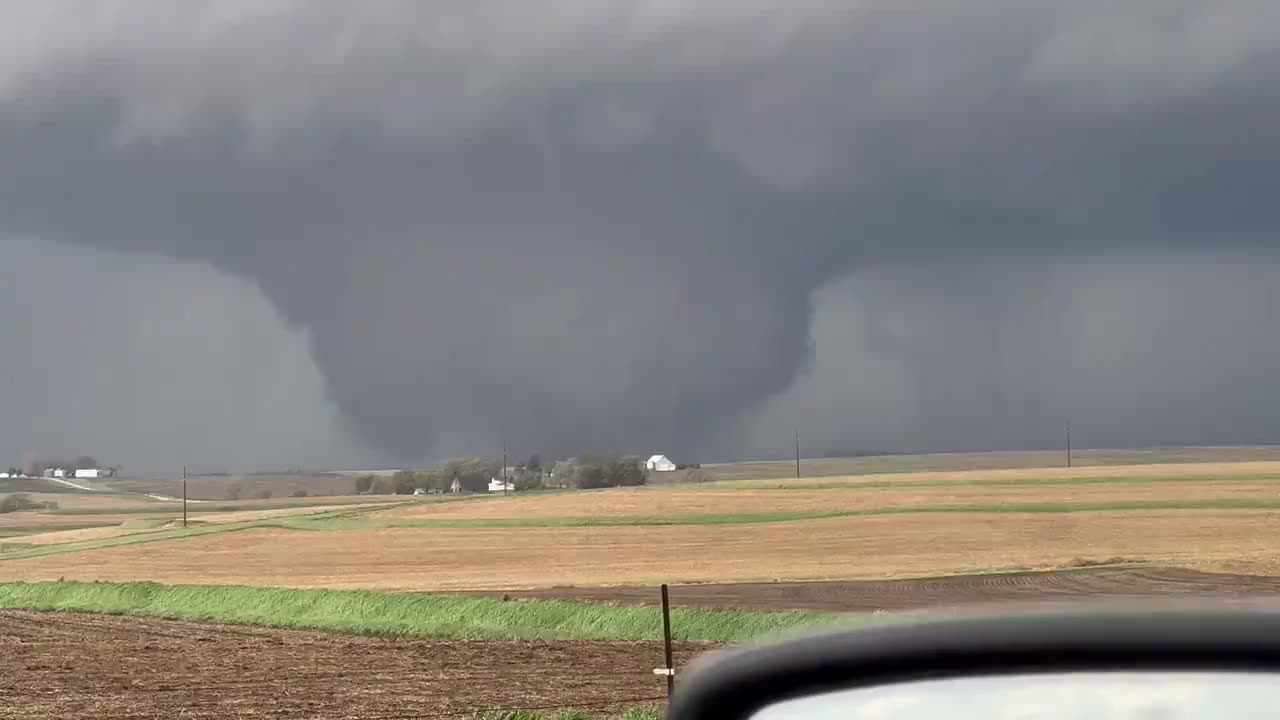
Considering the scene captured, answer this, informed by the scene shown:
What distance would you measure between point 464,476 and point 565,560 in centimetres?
12758

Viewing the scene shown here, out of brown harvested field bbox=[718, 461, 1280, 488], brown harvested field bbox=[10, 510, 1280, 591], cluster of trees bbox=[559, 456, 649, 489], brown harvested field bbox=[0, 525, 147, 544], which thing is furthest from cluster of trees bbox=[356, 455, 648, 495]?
brown harvested field bbox=[10, 510, 1280, 591]

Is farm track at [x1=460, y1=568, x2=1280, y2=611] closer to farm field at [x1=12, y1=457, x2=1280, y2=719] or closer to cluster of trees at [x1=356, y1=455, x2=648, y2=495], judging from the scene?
farm field at [x1=12, y1=457, x2=1280, y2=719]

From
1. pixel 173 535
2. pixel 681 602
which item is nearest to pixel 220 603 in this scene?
pixel 681 602

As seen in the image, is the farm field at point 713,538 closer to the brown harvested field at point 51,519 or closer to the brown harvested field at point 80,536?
the brown harvested field at point 80,536

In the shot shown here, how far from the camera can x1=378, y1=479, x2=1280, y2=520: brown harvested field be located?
325 feet

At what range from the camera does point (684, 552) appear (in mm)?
72812

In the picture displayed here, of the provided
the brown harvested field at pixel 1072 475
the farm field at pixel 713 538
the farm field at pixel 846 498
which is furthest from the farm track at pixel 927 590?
the brown harvested field at pixel 1072 475

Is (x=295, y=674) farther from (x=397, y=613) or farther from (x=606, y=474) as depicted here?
(x=606, y=474)

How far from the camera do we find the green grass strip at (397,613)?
121 feet

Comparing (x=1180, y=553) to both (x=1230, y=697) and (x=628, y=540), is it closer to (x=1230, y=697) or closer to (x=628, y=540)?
(x=628, y=540)

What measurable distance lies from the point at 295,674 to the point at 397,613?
15556 mm

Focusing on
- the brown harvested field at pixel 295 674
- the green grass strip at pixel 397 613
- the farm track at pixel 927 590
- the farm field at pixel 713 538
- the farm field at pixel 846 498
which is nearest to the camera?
the brown harvested field at pixel 295 674

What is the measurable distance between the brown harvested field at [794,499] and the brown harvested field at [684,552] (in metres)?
9.25

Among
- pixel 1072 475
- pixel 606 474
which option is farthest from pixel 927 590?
pixel 606 474
